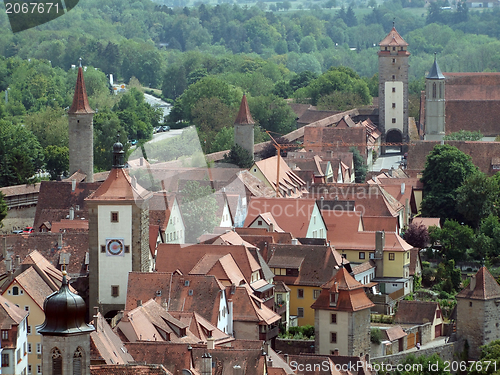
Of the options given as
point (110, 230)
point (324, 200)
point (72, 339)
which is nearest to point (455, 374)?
point (110, 230)

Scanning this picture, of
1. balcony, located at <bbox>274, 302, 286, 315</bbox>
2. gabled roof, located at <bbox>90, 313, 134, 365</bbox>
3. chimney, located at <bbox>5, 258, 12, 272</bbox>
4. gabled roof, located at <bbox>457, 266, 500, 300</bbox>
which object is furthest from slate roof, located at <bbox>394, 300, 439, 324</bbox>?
gabled roof, located at <bbox>90, 313, 134, 365</bbox>

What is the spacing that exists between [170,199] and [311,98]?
62086 millimetres

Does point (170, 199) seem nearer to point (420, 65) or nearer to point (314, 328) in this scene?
point (314, 328)

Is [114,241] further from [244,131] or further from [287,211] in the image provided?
[244,131]

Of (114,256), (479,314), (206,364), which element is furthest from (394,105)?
(206,364)

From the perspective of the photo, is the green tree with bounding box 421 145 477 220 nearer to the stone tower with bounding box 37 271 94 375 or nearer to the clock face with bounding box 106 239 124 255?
the clock face with bounding box 106 239 124 255

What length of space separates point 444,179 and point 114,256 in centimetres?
2890

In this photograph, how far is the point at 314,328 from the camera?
51.6 m

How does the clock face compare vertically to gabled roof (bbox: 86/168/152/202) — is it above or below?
below

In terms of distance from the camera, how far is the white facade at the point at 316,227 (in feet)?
209

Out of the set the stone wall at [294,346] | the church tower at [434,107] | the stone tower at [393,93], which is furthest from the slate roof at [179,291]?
the stone tower at [393,93]

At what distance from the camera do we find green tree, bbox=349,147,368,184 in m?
89.1

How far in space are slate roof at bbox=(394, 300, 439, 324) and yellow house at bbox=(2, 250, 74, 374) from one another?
13.9m

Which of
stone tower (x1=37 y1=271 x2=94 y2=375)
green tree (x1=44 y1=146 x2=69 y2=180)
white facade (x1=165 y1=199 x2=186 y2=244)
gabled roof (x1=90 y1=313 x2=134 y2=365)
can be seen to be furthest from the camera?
green tree (x1=44 y1=146 x2=69 y2=180)
